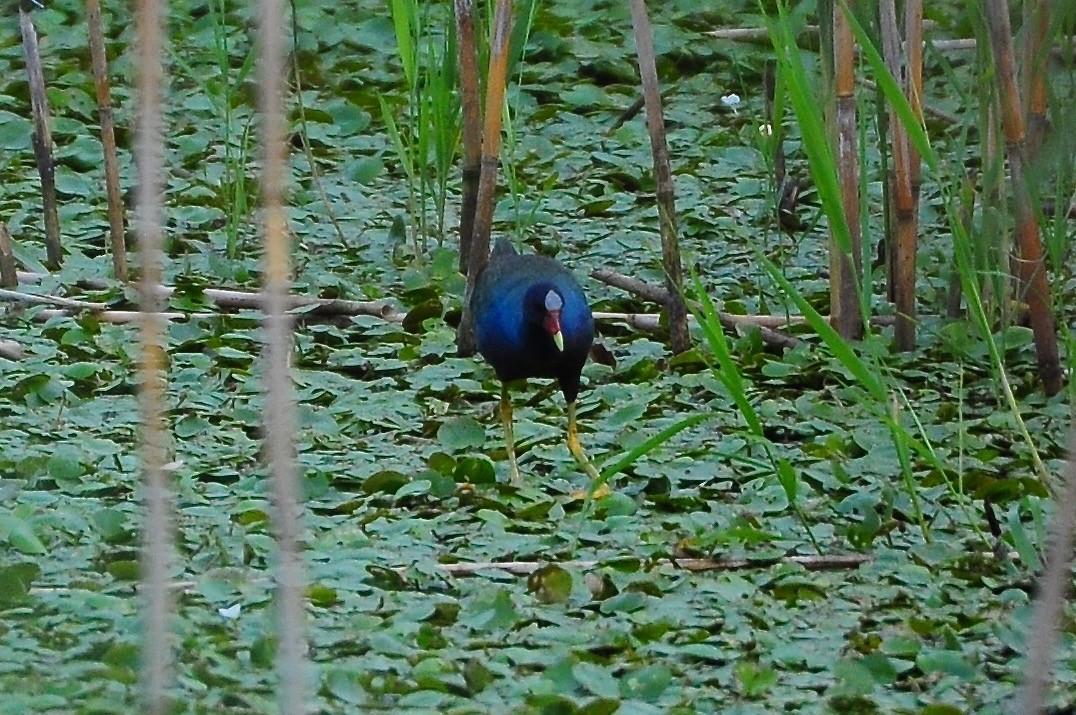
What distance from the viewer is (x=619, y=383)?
15.5 feet

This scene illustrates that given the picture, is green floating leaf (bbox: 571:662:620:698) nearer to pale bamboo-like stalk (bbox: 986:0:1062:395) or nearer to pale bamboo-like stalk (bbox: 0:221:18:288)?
pale bamboo-like stalk (bbox: 986:0:1062:395)

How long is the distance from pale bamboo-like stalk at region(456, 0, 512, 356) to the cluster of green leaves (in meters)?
0.09

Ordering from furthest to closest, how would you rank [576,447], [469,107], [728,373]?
[469,107], [576,447], [728,373]

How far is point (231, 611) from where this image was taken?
333 centimetres

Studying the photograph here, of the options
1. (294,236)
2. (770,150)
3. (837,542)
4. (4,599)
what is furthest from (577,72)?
(4,599)

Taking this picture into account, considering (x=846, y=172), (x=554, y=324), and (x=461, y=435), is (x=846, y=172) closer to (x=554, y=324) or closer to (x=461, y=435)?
(x=554, y=324)

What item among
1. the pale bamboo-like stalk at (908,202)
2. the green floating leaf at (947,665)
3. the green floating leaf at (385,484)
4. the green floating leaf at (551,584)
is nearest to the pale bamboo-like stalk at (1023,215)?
the pale bamboo-like stalk at (908,202)

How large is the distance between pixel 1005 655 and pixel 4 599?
1.84 m

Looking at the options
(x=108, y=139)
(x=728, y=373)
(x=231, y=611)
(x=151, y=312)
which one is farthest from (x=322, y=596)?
(x=108, y=139)

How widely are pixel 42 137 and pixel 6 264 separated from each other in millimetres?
441

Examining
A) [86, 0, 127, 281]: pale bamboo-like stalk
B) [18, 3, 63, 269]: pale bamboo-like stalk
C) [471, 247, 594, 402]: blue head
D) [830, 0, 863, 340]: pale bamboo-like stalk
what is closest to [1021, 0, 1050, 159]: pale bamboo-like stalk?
[830, 0, 863, 340]: pale bamboo-like stalk

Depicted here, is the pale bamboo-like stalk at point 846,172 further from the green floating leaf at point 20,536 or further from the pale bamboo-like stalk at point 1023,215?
the green floating leaf at point 20,536

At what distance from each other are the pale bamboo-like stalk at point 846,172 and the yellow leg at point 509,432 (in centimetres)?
89

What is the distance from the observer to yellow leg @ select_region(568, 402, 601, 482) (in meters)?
4.13
